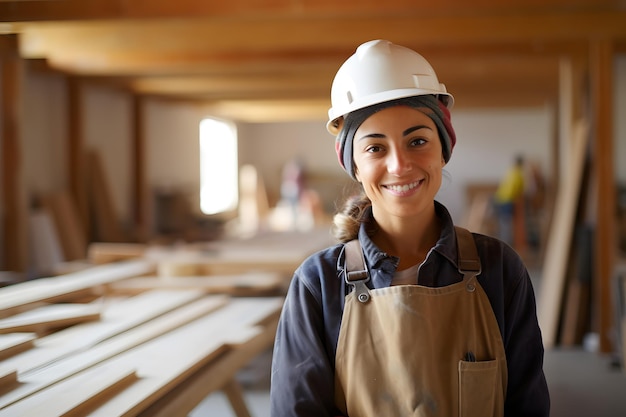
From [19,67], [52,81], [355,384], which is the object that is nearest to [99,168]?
[52,81]

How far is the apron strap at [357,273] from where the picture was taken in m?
1.87

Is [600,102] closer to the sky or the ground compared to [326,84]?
closer to the ground

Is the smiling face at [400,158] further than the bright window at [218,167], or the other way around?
the bright window at [218,167]

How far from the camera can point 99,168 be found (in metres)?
11.2

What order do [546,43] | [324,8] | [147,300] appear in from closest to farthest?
[147,300]
[324,8]
[546,43]

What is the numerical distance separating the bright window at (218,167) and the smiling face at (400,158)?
596 inches

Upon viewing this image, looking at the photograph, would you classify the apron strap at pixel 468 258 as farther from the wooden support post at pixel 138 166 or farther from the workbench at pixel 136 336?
the wooden support post at pixel 138 166

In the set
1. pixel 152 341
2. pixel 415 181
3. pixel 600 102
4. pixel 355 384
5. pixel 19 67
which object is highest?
pixel 19 67

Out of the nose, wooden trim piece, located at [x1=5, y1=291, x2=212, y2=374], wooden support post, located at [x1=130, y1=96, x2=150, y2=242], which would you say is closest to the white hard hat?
the nose

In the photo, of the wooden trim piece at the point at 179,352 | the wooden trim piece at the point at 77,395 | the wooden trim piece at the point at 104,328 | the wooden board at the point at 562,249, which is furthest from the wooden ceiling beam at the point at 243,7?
the wooden trim piece at the point at 77,395

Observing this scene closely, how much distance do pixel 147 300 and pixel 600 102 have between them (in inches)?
181

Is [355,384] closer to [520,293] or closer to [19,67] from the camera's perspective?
[520,293]

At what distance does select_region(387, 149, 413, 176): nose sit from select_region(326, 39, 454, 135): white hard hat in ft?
0.48

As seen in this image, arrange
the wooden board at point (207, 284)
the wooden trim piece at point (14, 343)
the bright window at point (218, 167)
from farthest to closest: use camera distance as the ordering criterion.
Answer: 1. the bright window at point (218, 167)
2. the wooden board at point (207, 284)
3. the wooden trim piece at point (14, 343)
